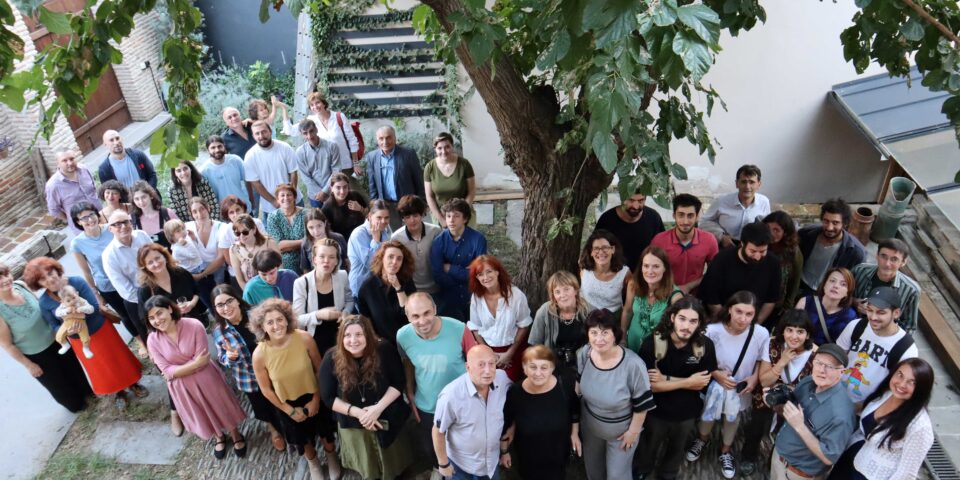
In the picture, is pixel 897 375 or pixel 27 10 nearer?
pixel 27 10

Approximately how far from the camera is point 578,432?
427 cm

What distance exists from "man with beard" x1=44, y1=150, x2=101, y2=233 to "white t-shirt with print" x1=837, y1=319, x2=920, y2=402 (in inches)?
272

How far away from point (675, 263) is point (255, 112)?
200 inches

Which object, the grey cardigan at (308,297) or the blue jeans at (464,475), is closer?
the blue jeans at (464,475)

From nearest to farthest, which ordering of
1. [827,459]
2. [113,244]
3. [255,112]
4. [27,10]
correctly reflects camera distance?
[27,10] → [827,459] → [113,244] → [255,112]

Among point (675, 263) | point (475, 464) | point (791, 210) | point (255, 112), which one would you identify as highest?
point (255, 112)

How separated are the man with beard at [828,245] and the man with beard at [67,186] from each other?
6778 millimetres

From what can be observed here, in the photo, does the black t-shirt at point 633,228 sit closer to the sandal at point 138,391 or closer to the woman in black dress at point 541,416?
the woman in black dress at point 541,416

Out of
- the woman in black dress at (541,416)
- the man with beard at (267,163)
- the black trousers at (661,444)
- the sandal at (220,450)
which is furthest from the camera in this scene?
the man with beard at (267,163)

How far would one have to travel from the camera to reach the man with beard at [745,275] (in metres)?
4.68

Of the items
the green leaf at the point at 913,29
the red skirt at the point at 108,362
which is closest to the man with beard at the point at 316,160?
the red skirt at the point at 108,362

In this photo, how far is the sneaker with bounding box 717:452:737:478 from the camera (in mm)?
4660

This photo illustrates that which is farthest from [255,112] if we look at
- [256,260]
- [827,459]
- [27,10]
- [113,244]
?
[827,459]

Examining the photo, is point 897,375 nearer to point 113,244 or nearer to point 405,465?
point 405,465
